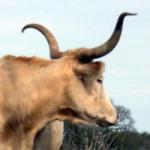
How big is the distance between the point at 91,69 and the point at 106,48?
0.60 meters

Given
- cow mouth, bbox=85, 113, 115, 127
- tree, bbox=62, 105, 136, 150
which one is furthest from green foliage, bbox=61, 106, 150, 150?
cow mouth, bbox=85, 113, 115, 127

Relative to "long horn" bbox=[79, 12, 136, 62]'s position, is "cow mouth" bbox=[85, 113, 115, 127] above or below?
below

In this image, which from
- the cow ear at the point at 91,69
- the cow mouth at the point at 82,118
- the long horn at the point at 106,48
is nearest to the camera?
the long horn at the point at 106,48

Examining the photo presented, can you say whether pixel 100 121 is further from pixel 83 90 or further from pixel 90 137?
pixel 90 137

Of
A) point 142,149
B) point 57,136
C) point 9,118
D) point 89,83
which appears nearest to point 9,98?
point 9,118

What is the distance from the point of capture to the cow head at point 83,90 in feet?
56.3

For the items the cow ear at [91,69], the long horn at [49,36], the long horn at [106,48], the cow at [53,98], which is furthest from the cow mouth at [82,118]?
the long horn at [49,36]

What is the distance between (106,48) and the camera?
55.1 ft

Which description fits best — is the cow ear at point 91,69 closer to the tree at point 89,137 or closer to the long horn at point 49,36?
the long horn at point 49,36

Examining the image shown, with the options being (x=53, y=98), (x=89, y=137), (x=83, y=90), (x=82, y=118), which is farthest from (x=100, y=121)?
(x=89, y=137)

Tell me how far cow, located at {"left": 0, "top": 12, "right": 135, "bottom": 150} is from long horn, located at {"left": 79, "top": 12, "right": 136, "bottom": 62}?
0.08 ft

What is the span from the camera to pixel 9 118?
682 inches

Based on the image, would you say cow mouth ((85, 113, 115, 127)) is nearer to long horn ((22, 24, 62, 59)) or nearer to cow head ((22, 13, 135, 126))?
cow head ((22, 13, 135, 126))

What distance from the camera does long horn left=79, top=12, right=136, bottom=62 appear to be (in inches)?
655
